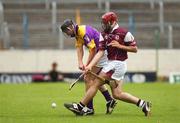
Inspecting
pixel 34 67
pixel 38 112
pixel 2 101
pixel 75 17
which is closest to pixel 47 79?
pixel 34 67

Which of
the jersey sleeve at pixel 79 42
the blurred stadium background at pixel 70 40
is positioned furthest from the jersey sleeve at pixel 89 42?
the blurred stadium background at pixel 70 40

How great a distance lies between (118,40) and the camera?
46.5ft

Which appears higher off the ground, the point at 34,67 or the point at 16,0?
the point at 16,0

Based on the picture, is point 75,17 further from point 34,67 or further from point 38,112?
point 38,112

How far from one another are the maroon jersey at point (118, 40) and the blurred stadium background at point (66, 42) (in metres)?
18.4

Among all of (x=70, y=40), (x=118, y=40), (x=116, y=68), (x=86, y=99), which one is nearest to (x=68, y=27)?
(x=118, y=40)

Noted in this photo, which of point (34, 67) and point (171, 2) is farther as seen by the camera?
point (171, 2)

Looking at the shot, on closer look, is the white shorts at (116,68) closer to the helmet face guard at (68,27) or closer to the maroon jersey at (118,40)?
the maroon jersey at (118,40)

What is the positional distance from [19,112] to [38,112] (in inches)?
16.3

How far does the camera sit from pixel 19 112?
15.2 metres

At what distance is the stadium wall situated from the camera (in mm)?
33375

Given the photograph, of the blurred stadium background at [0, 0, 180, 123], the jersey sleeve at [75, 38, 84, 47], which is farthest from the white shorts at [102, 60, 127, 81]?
the blurred stadium background at [0, 0, 180, 123]

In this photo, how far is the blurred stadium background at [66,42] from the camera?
33.2 metres

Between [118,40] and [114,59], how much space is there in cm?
40
